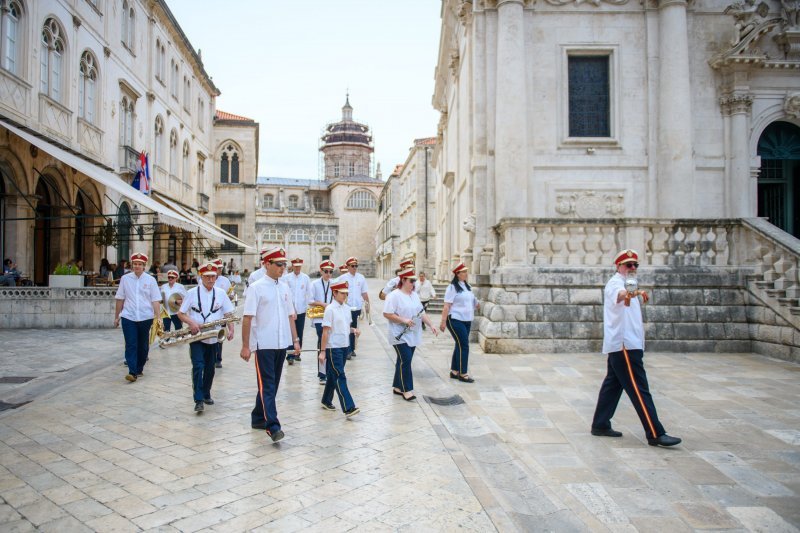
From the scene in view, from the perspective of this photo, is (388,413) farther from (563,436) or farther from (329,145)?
(329,145)

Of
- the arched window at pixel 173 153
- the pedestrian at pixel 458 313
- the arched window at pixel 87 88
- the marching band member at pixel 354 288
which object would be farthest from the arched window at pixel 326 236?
the pedestrian at pixel 458 313

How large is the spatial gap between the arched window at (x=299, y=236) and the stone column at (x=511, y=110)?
54959 mm

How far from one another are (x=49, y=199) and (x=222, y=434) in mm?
16663

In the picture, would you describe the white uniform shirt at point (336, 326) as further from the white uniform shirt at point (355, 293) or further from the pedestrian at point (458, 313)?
the white uniform shirt at point (355, 293)

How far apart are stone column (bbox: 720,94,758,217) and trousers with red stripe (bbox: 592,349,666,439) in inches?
382

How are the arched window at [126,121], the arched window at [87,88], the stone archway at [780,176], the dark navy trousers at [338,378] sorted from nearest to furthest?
the dark navy trousers at [338,378], the stone archway at [780,176], the arched window at [87,88], the arched window at [126,121]

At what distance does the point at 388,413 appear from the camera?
263 inches

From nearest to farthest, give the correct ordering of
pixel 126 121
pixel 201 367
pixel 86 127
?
pixel 201 367, pixel 86 127, pixel 126 121

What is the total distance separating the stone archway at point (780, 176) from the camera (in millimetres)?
13773

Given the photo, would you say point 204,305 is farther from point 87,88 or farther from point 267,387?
point 87,88

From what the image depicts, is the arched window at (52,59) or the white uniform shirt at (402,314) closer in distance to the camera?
the white uniform shirt at (402,314)

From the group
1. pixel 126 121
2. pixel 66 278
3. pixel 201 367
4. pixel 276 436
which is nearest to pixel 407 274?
pixel 201 367

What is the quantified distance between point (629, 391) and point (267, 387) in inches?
139

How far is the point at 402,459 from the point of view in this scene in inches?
199
